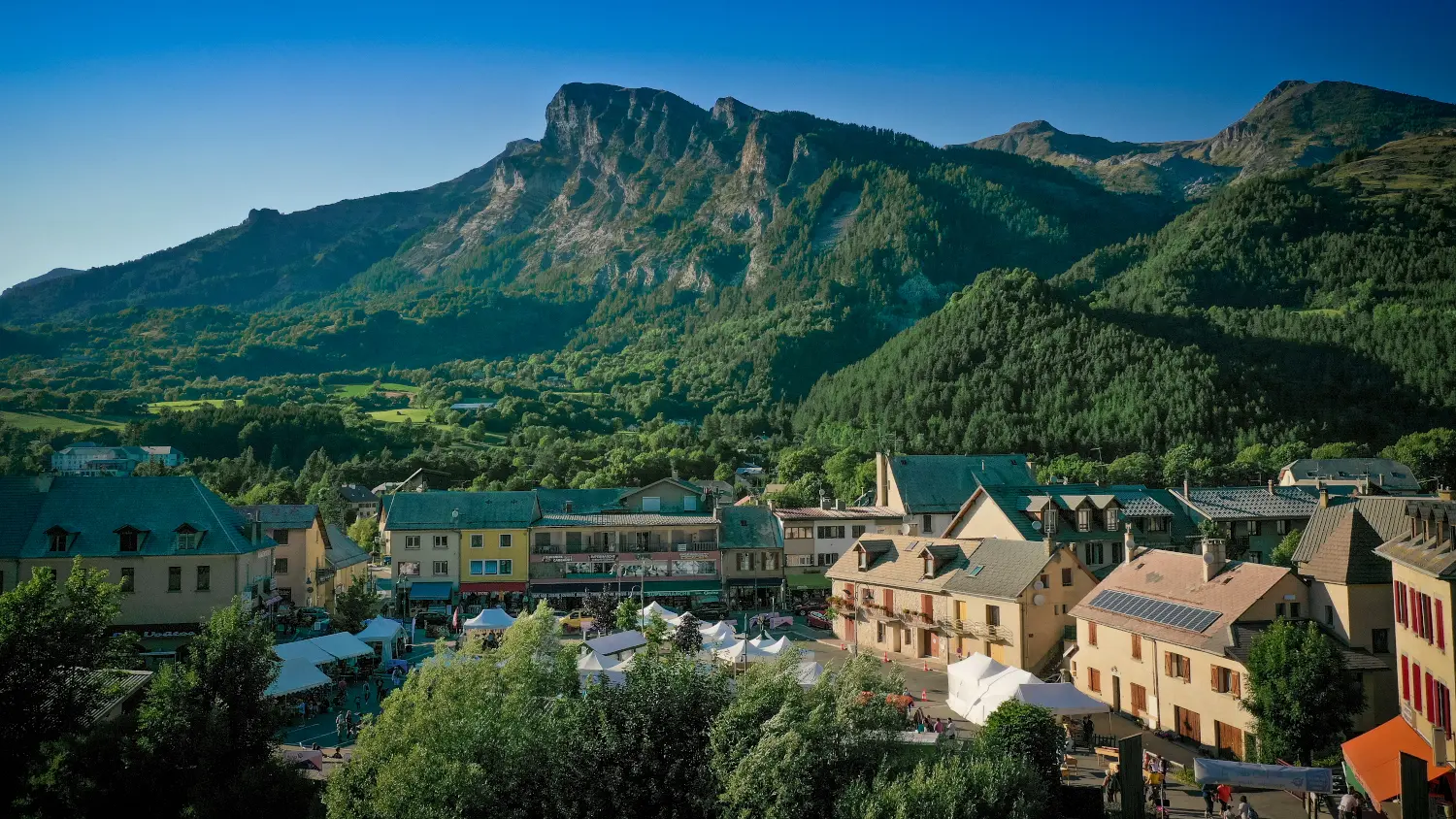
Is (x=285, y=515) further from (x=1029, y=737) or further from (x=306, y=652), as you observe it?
(x=1029, y=737)

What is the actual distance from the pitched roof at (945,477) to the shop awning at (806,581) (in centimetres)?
936

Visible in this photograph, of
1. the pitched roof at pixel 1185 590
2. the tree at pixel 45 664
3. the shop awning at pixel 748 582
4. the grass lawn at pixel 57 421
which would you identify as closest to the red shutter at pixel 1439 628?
the pitched roof at pixel 1185 590

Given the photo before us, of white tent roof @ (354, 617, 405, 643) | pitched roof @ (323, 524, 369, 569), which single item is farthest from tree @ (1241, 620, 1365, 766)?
pitched roof @ (323, 524, 369, 569)

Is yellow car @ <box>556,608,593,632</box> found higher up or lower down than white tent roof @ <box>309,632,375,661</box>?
lower down

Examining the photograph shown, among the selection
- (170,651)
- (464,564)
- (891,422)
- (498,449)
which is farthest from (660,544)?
(498,449)

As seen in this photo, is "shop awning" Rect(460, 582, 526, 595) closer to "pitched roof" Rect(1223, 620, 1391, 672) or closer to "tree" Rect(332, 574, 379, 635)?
"tree" Rect(332, 574, 379, 635)

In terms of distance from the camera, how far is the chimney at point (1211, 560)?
143 ft

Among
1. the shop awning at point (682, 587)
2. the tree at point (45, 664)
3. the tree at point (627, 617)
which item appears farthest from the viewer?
the shop awning at point (682, 587)

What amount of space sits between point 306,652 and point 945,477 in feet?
176

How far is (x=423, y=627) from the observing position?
71250mm

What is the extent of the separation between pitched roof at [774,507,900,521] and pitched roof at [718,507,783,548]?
1258 mm

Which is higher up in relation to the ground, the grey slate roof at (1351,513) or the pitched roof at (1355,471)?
the grey slate roof at (1351,513)

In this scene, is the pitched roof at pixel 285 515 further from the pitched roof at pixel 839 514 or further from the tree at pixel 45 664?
the tree at pixel 45 664

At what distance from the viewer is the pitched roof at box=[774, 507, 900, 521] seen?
272ft
